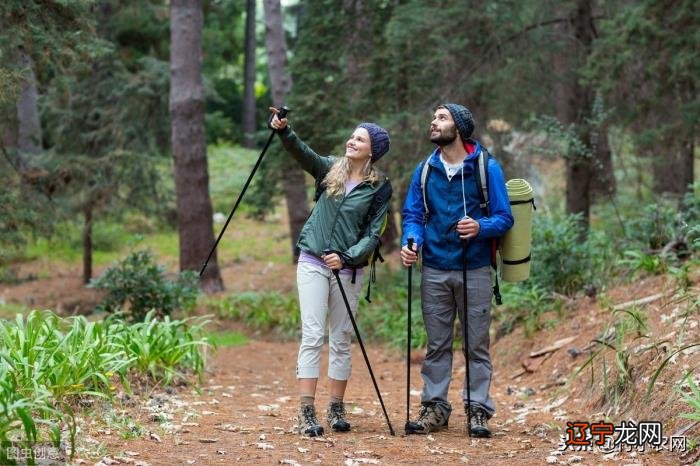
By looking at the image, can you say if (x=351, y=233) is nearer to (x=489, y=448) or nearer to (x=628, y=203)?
(x=489, y=448)

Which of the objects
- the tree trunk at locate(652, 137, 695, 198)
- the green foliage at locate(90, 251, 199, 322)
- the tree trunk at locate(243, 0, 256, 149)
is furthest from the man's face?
the tree trunk at locate(243, 0, 256, 149)

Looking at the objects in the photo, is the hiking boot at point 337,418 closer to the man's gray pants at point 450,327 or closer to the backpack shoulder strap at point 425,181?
the man's gray pants at point 450,327

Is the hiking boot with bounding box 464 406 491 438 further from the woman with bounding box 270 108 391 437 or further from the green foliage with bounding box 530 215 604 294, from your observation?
the green foliage with bounding box 530 215 604 294

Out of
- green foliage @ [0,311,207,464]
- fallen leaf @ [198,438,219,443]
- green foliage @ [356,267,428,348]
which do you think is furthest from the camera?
green foliage @ [356,267,428,348]

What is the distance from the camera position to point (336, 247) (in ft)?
18.2

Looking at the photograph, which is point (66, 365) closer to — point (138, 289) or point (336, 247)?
point (336, 247)

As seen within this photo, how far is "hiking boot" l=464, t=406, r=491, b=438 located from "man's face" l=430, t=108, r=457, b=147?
5.63ft

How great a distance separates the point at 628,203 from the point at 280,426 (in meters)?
7.92

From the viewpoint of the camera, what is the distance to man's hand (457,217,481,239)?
5426 mm

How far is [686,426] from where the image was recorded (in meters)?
5.02

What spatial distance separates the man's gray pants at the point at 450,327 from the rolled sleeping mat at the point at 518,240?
16cm

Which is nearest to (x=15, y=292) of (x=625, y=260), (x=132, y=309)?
(x=132, y=309)

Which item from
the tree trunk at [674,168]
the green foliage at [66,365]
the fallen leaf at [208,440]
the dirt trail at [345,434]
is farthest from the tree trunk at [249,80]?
the fallen leaf at [208,440]

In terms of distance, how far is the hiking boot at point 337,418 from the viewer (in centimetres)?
566
